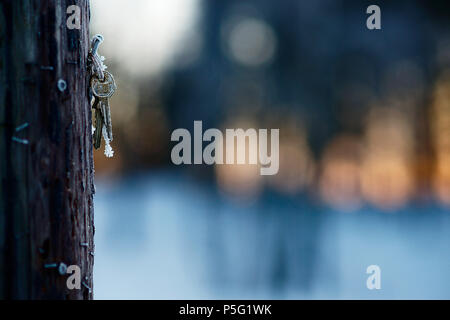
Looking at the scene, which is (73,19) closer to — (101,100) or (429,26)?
(101,100)

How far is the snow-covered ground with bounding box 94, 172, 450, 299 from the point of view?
6.55 metres

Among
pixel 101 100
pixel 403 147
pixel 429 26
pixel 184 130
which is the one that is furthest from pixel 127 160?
pixel 101 100

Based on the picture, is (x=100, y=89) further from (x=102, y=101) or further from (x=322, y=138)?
(x=322, y=138)

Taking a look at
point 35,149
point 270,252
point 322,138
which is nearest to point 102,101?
point 35,149

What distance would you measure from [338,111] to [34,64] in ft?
29.2

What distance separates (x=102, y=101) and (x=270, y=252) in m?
7.21

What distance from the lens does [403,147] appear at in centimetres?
927

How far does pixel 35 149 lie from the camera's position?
100cm

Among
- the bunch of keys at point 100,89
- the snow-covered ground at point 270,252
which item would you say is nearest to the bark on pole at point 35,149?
the bunch of keys at point 100,89

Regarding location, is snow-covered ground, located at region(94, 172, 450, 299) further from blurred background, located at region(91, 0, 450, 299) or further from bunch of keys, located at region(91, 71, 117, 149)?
bunch of keys, located at region(91, 71, 117, 149)

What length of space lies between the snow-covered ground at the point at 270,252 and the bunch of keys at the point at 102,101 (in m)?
4.83

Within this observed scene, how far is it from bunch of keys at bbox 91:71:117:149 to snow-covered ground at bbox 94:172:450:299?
4.83m

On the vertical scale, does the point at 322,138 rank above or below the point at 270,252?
above

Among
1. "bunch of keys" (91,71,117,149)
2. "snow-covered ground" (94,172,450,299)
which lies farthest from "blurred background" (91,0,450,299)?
"bunch of keys" (91,71,117,149)
